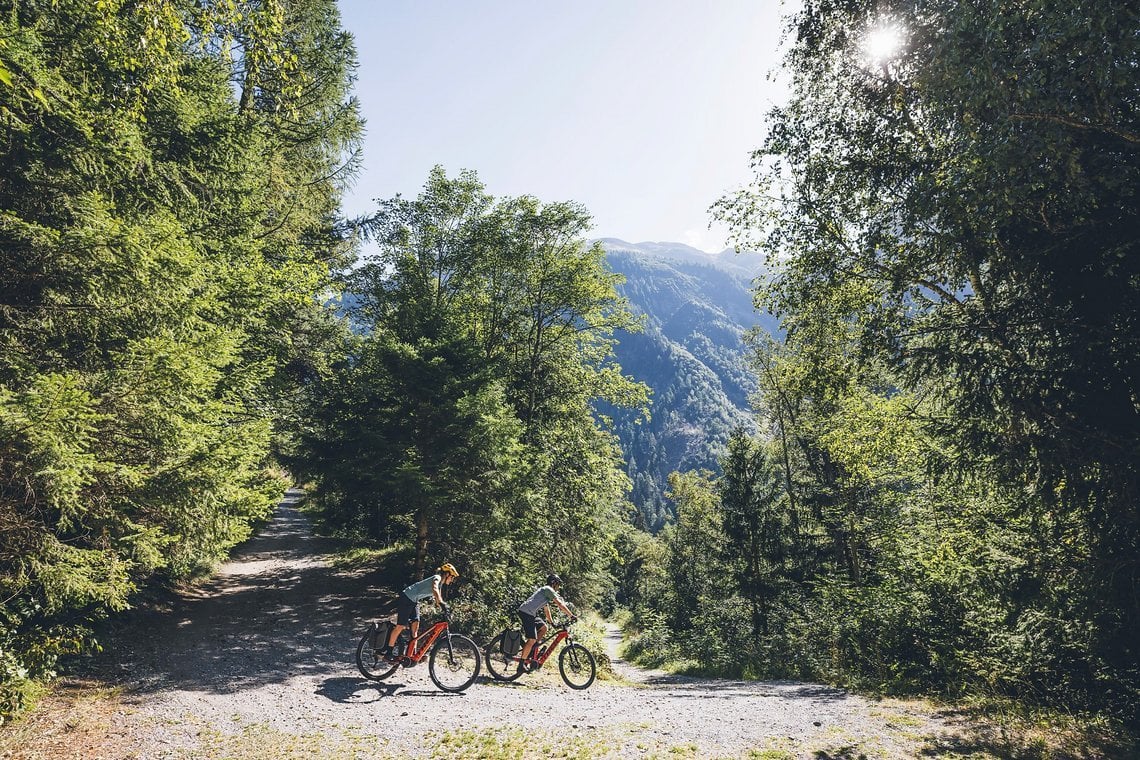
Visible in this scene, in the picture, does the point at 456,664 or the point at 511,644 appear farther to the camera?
the point at 511,644

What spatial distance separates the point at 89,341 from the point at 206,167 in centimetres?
408

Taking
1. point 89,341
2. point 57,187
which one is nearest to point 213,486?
point 89,341

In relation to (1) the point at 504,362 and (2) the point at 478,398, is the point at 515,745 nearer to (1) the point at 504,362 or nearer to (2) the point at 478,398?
(2) the point at 478,398

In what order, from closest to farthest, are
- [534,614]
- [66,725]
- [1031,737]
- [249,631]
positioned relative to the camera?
1. [66,725]
2. [1031,737]
3. [534,614]
4. [249,631]

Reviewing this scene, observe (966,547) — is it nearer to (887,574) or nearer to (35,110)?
(887,574)

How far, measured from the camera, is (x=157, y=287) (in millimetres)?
7371

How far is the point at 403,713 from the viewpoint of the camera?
7.59m

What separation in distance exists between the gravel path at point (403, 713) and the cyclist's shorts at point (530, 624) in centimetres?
89

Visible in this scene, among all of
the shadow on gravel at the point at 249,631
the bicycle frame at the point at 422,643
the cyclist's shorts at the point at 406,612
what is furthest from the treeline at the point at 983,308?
the shadow on gravel at the point at 249,631

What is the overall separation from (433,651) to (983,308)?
33.9 ft

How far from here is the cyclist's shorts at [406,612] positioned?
9148 mm

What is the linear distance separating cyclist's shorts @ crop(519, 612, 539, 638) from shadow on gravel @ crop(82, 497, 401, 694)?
11.0 ft

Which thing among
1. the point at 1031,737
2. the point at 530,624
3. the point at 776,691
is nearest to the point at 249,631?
the point at 530,624

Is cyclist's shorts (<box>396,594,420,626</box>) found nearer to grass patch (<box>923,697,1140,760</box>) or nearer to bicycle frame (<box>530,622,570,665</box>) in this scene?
bicycle frame (<box>530,622,570,665</box>)
